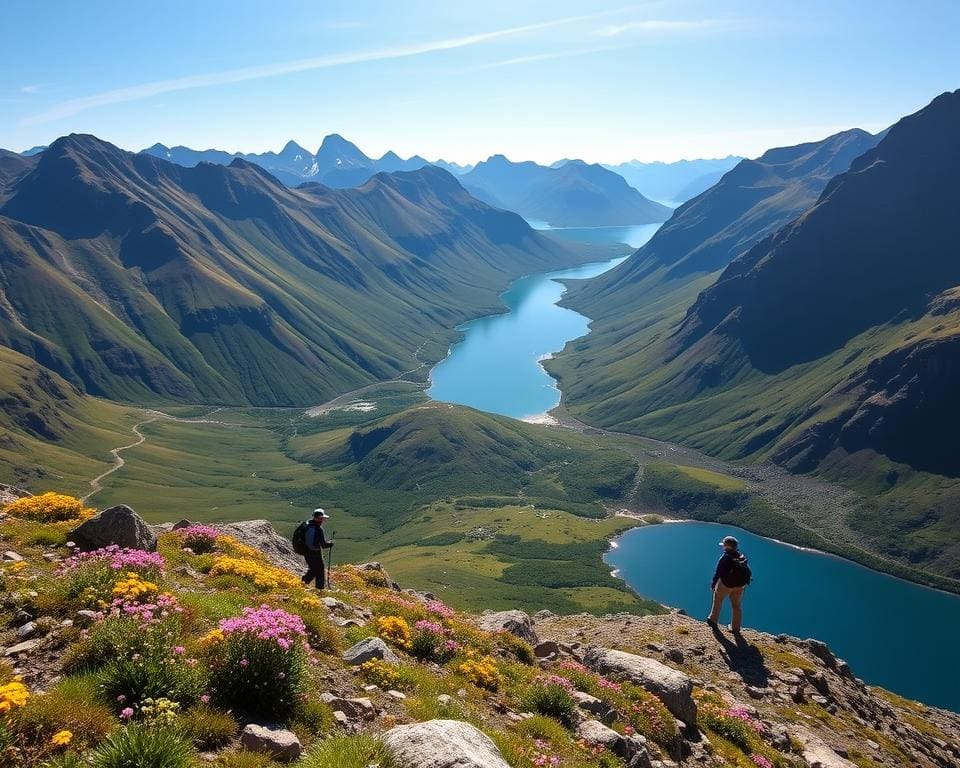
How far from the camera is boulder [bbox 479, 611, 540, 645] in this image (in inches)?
1271

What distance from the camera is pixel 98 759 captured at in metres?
9.69

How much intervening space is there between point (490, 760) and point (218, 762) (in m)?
5.30

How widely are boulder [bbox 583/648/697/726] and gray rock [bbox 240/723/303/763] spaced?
16.3 metres

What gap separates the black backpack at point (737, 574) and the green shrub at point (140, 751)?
30.6 m

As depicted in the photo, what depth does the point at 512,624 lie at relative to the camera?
108ft

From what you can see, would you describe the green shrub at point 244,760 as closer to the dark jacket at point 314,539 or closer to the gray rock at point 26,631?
the gray rock at point 26,631

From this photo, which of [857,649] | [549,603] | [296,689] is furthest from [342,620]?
[857,649]

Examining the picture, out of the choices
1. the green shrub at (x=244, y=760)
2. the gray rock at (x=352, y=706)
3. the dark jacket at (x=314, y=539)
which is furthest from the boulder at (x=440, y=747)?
the dark jacket at (x=314, y=539)

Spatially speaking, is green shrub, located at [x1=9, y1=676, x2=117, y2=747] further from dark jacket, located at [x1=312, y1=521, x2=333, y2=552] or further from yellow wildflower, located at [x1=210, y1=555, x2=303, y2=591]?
dark jacket, located at [x1=312, y1=521, x2=333, y2=552]

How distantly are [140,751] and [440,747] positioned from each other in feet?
17.5

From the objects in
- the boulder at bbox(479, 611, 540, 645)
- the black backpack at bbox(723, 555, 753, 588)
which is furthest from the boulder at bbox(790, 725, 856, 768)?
the boulder at bbox(479, 611, 540, 645)

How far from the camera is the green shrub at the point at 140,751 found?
31.8 ft

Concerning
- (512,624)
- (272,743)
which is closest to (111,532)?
(272,743)

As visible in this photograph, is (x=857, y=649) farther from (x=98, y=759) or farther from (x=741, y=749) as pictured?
(x=98, y=759)
